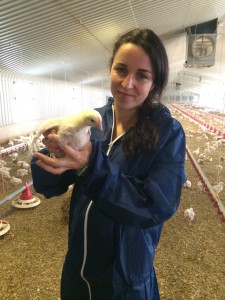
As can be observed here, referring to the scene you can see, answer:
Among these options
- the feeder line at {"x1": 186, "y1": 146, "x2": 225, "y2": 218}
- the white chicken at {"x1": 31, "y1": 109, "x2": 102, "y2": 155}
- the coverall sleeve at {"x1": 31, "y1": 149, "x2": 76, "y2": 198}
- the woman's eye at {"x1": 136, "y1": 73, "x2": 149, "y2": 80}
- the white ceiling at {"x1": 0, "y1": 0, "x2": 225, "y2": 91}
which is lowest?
the feeder line at {"x1": 186, "y1": 146, "x2": 225, "y2": 218}

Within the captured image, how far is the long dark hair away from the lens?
30.3 inches

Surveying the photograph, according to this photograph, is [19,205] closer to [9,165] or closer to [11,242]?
[11,242]

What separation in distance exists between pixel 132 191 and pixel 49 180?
14.2 inches

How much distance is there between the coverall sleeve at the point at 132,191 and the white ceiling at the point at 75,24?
1.45m

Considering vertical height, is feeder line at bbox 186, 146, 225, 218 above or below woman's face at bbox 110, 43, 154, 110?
below

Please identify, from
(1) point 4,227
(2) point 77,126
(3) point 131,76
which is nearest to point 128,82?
(3) point 131,76

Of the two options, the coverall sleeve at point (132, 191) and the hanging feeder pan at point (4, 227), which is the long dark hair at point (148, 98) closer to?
the coverall sleeve at point (132, 191)

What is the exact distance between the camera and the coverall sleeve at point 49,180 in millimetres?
918

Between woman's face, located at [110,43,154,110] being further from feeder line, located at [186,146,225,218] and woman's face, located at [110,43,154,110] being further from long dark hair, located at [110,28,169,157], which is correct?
feeder line, located at [186,146,225,218]

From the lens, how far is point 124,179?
688mm

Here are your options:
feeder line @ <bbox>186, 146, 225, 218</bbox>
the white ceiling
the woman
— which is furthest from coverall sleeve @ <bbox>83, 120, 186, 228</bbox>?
feeder line @ <bbox>186, 146, 225, 218</bbox>

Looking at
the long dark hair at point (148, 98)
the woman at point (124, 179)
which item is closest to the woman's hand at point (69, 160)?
the woman at point (124, 179)

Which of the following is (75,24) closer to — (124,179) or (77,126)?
(77,126)

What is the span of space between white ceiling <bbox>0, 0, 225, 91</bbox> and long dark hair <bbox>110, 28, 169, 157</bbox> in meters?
1.16
